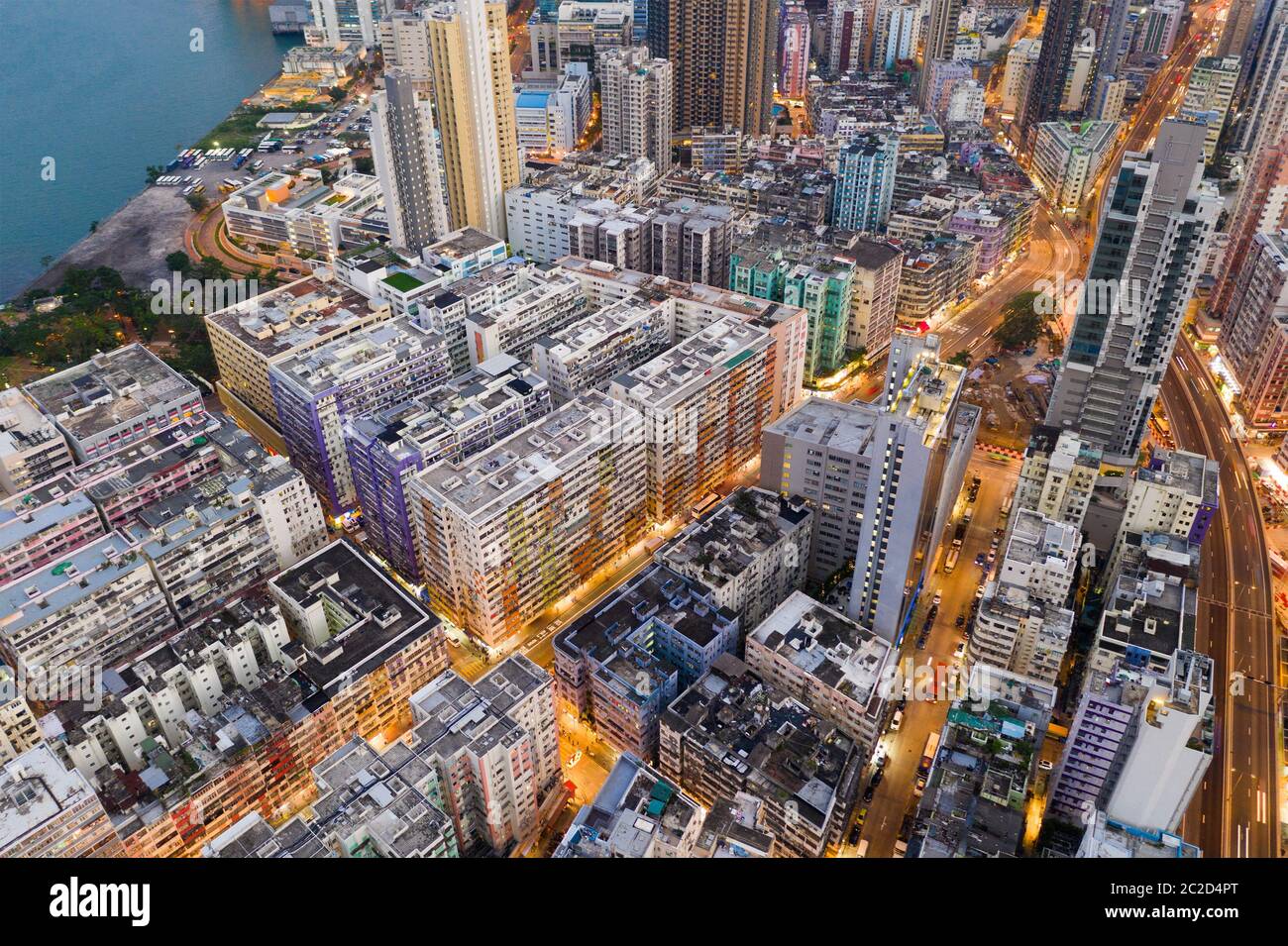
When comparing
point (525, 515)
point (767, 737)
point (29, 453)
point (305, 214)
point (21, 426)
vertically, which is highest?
point (305, 214)

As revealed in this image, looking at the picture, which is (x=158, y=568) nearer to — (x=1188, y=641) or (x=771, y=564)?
(x=771, y=564)

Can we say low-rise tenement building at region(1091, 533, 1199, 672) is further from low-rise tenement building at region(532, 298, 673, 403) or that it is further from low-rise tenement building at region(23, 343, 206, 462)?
low-rise tenement building at region(23, 343, 206, 462)

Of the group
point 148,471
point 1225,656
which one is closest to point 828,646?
point 1225,656

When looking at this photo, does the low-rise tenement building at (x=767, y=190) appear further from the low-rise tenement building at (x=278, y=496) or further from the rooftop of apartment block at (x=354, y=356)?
the low-rise tenement building at (x=278, y=496)

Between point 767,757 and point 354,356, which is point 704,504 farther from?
point 354,356

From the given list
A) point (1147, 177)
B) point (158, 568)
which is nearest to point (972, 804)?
point (1147, 177)

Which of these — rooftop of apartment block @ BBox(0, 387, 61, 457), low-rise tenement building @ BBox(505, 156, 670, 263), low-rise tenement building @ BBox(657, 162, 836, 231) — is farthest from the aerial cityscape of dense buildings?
low-rise tenement building @ BBox(657, 162, 836, 231)

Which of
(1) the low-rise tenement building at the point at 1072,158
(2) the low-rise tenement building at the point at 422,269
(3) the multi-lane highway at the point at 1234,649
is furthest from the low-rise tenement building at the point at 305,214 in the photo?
(3) the multi-lane highway at the point at 1234,649
